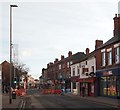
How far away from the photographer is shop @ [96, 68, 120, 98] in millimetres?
38906

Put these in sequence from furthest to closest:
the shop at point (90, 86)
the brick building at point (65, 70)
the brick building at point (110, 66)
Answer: the brick building at point (65, 70) → the shop at point (90, 86) → the brick building at point (110, 66)

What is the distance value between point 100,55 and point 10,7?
58.1 feet

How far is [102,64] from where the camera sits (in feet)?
150

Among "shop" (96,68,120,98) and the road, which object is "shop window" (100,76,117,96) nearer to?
"shop" (96,68,120,98)

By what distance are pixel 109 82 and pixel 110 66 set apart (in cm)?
224

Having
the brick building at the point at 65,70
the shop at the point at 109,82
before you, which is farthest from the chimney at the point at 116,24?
the brick building at the point at 65,70

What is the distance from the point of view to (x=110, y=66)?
41562 millimetres

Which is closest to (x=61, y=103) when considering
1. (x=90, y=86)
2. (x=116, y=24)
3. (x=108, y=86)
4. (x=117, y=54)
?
(x=117, y=54)

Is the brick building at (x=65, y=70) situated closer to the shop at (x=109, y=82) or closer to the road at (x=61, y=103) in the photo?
A: the shop at (x=109, y=82)

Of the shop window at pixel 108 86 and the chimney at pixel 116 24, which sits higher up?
the chimney at pixel 116 24

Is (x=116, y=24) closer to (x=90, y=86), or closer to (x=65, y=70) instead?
(x=90, y=86)

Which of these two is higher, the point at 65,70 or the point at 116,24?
the point at 116,24

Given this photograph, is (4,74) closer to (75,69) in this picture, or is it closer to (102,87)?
(75,69)

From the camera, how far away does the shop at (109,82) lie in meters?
38.9
